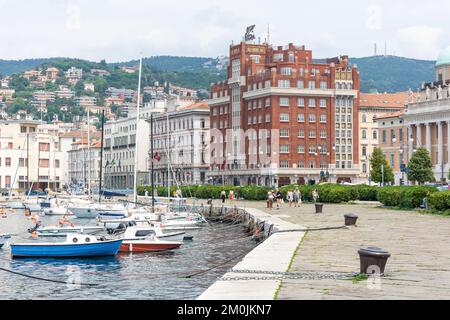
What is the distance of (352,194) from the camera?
11000 centimetres

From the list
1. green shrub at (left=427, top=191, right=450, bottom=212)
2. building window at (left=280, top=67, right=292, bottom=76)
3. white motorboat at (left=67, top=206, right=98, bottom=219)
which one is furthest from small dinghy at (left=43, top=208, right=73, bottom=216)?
green shrub at (left=427, top=191, right=450, bottom=212)

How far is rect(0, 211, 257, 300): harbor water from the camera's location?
1510 inches

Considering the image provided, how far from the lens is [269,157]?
176 metres

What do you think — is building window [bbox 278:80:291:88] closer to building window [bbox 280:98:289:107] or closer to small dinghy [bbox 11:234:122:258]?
building window [bbox 280:98:289:107]

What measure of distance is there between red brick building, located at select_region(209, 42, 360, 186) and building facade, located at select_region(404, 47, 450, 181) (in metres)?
15.4

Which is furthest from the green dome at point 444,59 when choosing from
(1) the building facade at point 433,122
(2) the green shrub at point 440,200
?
(2) the green shrub at point 440,200

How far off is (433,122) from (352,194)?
183 feet

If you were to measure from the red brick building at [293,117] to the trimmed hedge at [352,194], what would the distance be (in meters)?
20.8

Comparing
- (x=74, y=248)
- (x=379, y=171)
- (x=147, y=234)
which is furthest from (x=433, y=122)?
(x=74, y=248)

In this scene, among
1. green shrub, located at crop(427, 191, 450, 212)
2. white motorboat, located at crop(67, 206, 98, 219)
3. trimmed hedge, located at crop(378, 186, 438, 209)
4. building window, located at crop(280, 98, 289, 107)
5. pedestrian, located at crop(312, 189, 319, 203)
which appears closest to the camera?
green shrub, located at crop(427, 191, 450, 212)

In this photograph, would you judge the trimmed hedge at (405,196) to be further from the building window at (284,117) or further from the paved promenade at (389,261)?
the building window at (284,117)

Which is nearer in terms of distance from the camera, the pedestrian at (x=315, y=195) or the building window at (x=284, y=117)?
the pedestrian at (x=315, y=195)

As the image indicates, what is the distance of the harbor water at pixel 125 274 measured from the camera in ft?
126
